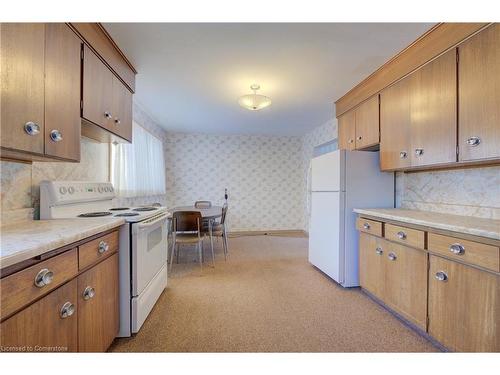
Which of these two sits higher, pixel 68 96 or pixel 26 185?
pixel 68 96

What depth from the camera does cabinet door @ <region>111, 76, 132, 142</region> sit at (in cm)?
199

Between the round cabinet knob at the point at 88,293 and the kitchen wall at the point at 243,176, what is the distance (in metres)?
4.20

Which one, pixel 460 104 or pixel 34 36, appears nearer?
pixel 34 36

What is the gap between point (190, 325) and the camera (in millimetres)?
1782

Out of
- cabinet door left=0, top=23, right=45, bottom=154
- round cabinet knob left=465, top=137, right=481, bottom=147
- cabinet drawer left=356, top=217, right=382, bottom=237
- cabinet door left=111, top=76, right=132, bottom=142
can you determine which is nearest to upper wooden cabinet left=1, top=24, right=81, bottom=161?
cabinet door left=0, top=23, right=45, bottom=154

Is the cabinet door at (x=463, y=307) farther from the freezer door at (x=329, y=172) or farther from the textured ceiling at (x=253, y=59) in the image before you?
the textured ceiling at (x=253, y=59)

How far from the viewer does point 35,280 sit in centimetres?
84

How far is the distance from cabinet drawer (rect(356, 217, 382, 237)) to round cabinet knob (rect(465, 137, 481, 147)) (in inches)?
33.1

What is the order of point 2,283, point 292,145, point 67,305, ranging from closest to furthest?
point 2,283, point 67,305, point 292,145

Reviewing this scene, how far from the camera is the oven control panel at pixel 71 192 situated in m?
1.53

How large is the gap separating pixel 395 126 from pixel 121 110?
2.54m

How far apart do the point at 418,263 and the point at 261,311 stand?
49.8 inches

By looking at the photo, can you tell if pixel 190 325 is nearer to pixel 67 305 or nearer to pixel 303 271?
pixel 67 305
